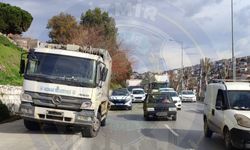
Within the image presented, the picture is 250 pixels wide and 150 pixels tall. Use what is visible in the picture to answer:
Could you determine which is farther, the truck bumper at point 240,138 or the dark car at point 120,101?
the dark car at point 120,101

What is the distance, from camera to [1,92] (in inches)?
813

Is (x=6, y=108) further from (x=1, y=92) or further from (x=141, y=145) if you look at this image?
(x=141, y=145)

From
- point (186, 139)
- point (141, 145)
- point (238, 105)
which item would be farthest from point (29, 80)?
point (238, 105)

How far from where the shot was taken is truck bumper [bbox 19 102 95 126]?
1539 centimetres

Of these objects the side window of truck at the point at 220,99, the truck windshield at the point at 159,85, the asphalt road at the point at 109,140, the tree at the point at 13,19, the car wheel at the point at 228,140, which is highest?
the tree at the point at 13,19

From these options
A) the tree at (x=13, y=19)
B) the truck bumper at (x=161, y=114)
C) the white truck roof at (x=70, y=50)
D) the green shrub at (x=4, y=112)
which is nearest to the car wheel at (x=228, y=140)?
the white truck roof at (x=70, y=50)

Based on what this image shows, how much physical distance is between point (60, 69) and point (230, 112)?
609 centimetres

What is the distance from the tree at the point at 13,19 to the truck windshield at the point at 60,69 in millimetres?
33116

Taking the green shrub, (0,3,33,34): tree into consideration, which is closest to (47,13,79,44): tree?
(0,3,33,34): tree

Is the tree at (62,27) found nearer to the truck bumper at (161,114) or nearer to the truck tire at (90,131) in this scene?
the truck bumper at (161,114)

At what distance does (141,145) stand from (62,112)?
327cm

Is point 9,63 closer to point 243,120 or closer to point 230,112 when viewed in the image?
point 230,112

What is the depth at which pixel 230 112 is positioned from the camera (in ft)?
41.8

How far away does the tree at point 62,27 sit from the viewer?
6206 cm
